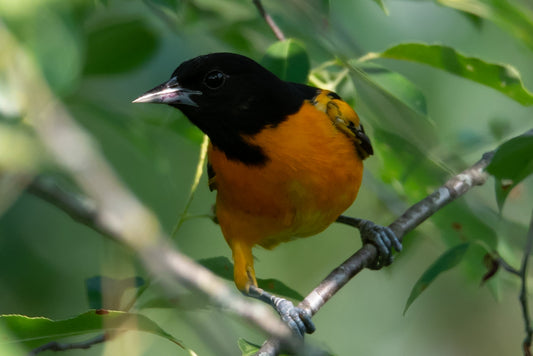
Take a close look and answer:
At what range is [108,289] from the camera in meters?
2.47

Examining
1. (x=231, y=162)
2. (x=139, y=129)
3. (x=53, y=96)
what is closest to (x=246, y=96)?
(x=231, y=162)

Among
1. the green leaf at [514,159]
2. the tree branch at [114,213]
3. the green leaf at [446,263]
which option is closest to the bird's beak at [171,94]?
the green leaf at [446,263]

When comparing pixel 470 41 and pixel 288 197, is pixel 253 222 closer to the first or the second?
pixel 288 197

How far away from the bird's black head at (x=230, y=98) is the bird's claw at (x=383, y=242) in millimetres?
744

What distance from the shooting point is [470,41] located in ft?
22.9

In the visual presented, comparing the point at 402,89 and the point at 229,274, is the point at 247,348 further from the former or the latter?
the point at 402,89

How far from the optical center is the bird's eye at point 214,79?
139 inches

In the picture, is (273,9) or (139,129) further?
(273,9)

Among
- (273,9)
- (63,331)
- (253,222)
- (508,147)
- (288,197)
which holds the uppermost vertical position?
(508,147)

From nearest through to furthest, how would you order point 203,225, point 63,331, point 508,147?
point 63,331
point 508,147
point 203,225

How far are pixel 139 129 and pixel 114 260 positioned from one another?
179 cm

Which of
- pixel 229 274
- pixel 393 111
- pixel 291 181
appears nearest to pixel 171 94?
pixel 291 181

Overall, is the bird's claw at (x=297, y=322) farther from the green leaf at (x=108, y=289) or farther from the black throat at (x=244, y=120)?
the green leaf at (x=108, y=289)

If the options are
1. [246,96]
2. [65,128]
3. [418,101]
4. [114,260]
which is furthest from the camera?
[246,96]
